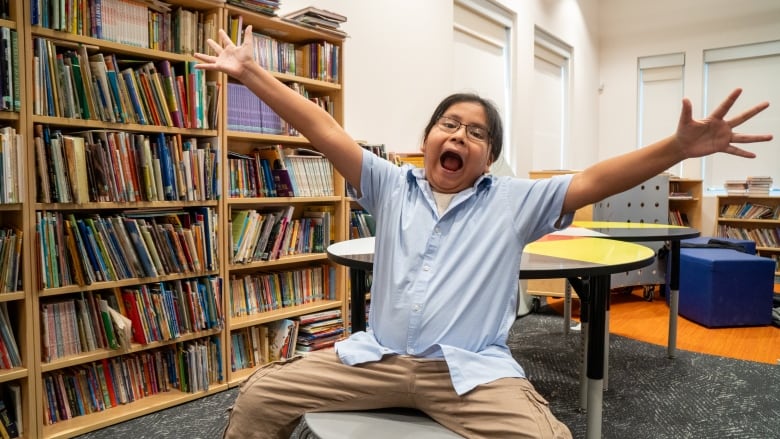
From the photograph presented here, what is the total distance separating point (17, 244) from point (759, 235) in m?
6.60

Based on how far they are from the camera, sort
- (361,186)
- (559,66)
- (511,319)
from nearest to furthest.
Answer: (511,319)
(361,186)
(559,66)

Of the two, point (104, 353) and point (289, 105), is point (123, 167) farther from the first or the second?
point (289, 105)

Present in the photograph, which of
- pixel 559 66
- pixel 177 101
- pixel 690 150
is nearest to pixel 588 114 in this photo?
pixel 559 66

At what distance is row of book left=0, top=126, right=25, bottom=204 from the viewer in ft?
5.90

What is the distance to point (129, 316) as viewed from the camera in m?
2.19

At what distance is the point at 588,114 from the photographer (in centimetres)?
705

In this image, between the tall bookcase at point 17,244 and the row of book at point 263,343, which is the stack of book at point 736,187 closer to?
the row of book at point 263,343

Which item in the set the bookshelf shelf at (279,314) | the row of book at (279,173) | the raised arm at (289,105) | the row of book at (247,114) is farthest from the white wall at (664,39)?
the raised arm at (289,105)

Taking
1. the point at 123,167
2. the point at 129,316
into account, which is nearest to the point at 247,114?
the point at 123,167

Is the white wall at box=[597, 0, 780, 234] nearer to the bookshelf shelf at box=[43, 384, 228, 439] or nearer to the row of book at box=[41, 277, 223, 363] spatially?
the row of book at box=[41, 277, 223, 363]

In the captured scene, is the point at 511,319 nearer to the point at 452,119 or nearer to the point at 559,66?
the point at 452,119

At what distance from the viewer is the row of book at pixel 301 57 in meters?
2.68

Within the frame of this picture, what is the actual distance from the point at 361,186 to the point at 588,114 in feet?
21.2

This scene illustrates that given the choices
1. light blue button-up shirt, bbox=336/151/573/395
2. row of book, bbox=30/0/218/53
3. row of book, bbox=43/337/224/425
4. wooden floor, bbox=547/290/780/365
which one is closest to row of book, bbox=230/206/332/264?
row of book, bbox=43/337/224/425
